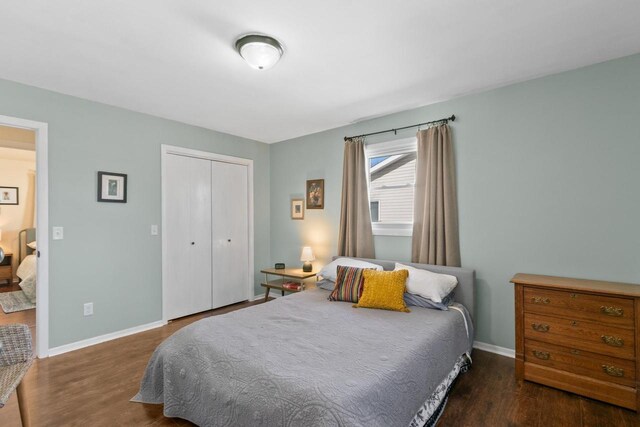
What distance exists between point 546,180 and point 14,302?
22.2 feet

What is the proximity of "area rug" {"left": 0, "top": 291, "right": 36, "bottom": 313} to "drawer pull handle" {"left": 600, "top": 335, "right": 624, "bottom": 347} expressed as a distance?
6240 mm

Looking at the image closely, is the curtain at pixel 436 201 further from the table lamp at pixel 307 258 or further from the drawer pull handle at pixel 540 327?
the table lamp at pixel 307 258

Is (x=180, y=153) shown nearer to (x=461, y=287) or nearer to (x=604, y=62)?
(x=461, y=287)

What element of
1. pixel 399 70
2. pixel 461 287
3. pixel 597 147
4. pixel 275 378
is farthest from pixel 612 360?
pixel 399 70

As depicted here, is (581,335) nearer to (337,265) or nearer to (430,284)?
(430,284)

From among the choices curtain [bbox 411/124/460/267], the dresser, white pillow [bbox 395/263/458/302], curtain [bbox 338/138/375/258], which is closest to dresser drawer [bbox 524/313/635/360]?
the dresser

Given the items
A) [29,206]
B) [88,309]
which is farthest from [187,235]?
[29,206]

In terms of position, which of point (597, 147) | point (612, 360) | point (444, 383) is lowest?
point (444, 383)

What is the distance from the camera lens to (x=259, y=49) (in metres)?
2.02

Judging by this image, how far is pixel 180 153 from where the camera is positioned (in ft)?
12.3

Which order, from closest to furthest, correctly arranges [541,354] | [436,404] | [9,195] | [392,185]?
[436,404], [541,354], [392,185], [9,195]

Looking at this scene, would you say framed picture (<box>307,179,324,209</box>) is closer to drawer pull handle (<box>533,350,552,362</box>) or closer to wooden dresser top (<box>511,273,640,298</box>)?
wooden dresser top (<box>511,273,640,298</box>)

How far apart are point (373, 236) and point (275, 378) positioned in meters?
2.36

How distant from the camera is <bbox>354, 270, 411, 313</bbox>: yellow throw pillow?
2536mm
